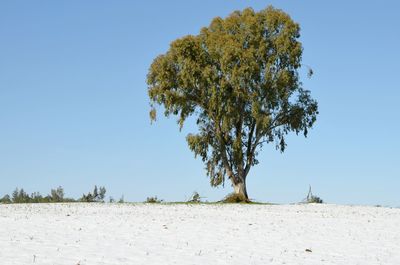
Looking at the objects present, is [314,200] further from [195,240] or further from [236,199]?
[195,240]

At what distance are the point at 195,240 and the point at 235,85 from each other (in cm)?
2658

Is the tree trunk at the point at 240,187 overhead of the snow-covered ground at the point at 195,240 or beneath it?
overhead

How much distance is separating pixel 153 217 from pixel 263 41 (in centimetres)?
2240

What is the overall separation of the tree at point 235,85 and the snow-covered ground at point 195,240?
16545 millimetres

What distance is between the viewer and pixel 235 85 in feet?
153

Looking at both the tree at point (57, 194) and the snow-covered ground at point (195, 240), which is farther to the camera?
the tree at point (57, 194)

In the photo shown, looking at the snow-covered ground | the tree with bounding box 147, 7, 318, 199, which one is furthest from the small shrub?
the snow-covered ground

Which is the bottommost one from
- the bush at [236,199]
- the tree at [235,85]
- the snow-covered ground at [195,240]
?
the snow-covered ground at [195,240]

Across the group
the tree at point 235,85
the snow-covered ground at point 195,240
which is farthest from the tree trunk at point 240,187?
the snow-covered ground at point 195,240

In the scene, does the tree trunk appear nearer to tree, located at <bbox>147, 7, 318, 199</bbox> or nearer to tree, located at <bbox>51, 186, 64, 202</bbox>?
tree, located at <bbox>147, 7, 318, 199</bbox>

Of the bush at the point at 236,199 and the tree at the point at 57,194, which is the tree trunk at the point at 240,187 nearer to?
the bush at the point at 236,199

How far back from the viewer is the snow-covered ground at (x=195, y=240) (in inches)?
Answer: 674

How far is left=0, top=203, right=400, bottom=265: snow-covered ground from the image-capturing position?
56.1 feet

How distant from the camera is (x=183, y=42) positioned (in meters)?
48.3
